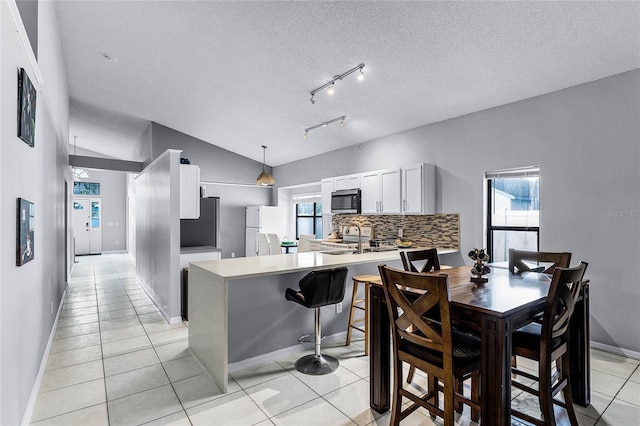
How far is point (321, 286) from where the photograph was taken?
2.80 m

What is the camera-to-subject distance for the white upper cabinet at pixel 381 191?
5262 millimetres

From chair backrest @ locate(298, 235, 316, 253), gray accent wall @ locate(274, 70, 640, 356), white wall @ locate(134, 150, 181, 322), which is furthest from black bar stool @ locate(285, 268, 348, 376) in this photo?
chair backrest @ locate(298, 235, 316, 253)

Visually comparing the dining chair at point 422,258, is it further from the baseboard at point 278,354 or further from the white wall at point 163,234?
the white wall at point 163,234

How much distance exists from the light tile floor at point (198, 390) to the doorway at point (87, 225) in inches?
366

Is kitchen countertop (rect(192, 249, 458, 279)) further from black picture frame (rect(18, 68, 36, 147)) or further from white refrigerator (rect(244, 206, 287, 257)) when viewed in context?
white refrigerator (rect(244, 206, 287, 257))

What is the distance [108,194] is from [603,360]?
1367cm

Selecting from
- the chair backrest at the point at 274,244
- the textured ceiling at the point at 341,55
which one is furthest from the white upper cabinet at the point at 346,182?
the chair backrest at the point at 274,244

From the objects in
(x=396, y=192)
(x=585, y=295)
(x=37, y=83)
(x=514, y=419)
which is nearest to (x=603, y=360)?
(x=585, y=295)

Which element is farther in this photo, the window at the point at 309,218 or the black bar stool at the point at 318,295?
the window at the point at 309,218

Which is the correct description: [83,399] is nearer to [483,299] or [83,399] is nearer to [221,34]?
[483,299]

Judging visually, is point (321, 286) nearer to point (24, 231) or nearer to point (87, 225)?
point (24, 231)

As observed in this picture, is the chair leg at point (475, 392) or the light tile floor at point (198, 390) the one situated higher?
the chair leg at point (475, 392)

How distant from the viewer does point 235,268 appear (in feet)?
9.44

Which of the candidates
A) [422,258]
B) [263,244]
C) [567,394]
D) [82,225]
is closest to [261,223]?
[263,244]
